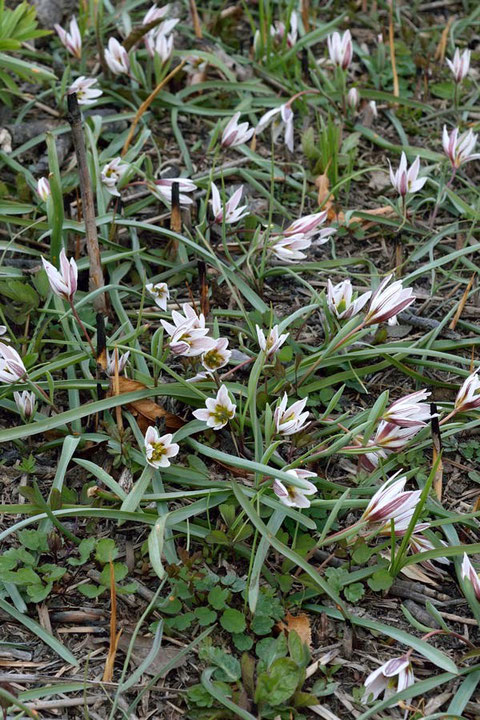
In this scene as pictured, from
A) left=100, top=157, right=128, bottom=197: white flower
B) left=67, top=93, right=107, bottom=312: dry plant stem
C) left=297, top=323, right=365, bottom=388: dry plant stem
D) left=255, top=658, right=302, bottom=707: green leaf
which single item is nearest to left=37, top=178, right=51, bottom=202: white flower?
left=100, top=157, right=128, bottom=197: white flower

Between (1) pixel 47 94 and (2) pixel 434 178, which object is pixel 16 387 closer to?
(1) pixel 47 94

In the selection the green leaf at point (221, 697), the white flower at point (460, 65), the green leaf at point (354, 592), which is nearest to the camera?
the green leaf at point (221, 697)

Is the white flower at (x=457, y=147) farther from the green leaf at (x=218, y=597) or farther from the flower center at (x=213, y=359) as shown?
the green leaf at (x=218, y=597)

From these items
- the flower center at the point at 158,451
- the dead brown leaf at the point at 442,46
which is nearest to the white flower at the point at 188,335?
the flower center at the point at 158,451

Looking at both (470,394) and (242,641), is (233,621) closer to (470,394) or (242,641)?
(242,641)

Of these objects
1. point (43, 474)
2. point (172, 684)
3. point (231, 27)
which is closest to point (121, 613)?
point (172, 684)

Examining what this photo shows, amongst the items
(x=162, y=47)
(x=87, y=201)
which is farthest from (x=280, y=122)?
(x=87, y=201)
